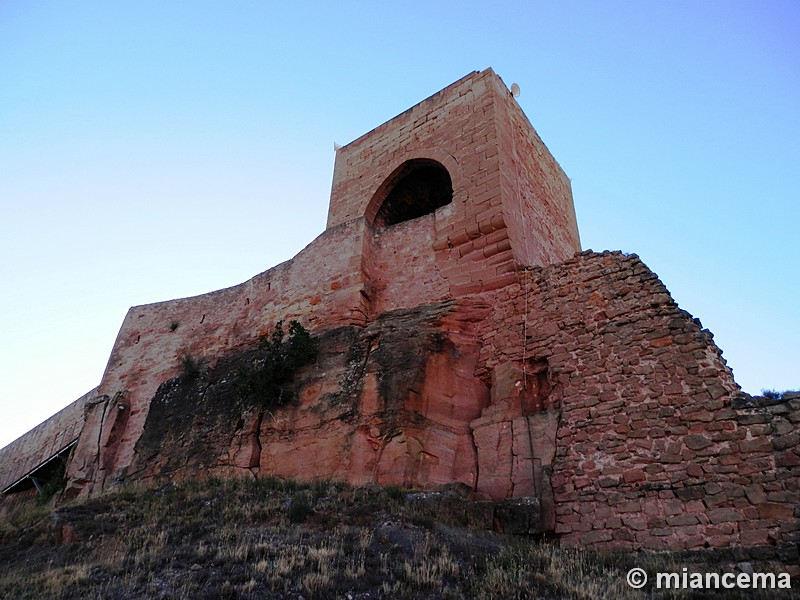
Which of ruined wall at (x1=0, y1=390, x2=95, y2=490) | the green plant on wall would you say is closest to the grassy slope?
the green plant on wall

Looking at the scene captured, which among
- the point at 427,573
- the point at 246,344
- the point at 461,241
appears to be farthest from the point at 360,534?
the point at 246,344

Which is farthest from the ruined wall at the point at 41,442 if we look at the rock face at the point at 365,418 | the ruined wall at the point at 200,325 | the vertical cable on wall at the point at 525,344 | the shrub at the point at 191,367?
the vertical cable on wall at the point at 525,344

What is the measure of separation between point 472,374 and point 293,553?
3.90 metres

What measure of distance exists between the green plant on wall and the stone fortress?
0.20 meters

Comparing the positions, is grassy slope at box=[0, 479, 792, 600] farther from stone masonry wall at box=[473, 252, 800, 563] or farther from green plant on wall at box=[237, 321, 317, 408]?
green plant on wall at box=[237, 321, 317, 408]

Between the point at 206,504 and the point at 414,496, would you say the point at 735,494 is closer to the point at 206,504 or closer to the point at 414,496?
the point at 414,496

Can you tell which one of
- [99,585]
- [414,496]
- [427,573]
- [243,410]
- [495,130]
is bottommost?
[99,585]

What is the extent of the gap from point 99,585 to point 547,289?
6170mm

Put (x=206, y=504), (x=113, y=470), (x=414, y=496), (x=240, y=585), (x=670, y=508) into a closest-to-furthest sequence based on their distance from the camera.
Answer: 1. (x=240, y=585)
2. (x=670, y=508)
3. (x=414, y=496)
4. (x=206, y=504)
5. (x=113, y=470)

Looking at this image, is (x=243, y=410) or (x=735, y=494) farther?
(x=243, y=410)

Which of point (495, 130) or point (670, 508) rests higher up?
point (495, 130)

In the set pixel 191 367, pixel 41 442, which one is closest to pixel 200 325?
pixel 191 367

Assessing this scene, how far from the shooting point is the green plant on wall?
9.20 meters

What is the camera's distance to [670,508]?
5.78 metres
